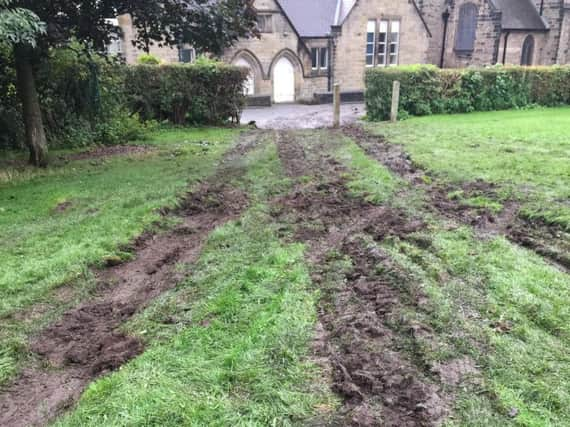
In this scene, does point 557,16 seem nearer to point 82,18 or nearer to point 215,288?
point 82,18

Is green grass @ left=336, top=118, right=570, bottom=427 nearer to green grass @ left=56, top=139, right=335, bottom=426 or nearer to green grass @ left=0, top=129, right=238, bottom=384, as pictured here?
green grass @ left=56, top=139, right=335, bottom=426

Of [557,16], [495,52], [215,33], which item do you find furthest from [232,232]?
[557,16]

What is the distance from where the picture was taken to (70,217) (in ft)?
23.8

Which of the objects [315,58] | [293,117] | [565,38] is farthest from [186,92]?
[565,38]

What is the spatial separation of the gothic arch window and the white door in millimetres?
13607

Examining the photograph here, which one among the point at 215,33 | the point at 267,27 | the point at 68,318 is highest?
the point at 267,27

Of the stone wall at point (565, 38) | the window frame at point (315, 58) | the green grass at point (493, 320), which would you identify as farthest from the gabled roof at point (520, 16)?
the green grass at point (493, 320)

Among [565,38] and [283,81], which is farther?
[565,38]

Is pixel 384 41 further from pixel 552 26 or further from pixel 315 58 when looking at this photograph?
pixel 552 26

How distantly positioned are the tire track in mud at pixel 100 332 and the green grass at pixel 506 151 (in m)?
4.71

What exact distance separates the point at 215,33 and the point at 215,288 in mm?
7811

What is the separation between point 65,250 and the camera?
585cm

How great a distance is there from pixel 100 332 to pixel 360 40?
1275 inches

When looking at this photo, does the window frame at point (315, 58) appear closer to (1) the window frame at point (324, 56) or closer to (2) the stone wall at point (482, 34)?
(1) the window frame at point (324, 56)
